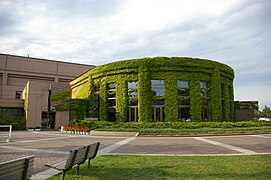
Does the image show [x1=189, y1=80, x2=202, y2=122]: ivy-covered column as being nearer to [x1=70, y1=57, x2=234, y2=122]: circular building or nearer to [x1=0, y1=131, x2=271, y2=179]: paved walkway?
[x1=70, y1=57, x2=234, y2=122]: circular building

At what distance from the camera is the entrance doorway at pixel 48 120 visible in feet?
110

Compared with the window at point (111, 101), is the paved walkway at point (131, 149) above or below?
below

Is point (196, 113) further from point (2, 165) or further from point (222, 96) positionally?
point (2, 165)

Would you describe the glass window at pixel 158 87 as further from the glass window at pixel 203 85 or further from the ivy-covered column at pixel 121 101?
the glass window at pixel 203 85

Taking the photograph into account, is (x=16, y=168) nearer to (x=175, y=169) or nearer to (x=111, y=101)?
(x=175, y=169)

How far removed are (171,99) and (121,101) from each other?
5.74m

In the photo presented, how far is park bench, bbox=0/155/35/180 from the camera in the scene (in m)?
3.64

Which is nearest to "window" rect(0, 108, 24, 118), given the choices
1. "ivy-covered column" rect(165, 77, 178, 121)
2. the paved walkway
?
"ivy-covered column" rect(165, 77, 178, 121)

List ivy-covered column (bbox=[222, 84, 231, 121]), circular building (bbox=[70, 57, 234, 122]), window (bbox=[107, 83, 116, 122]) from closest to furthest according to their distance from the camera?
1. circular building (bbox=[70, 57, 234, 122])
2. window (bbox=[107, 83, 116, 122])
3. ivy-covered column (bbox=[222, 84, 231, 121])

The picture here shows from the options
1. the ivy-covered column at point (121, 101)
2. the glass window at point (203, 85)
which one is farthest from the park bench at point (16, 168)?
the glass window at point (203, 85)

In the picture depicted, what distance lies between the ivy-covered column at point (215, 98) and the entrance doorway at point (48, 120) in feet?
69.5

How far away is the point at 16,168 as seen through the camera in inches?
157

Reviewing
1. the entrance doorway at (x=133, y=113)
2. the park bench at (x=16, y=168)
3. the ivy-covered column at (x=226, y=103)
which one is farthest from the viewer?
the ivy-covered column at (x=226, y=103)

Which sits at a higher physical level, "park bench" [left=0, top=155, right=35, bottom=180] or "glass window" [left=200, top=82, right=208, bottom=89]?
"glass window" [left=200, top=82, right=208, bottom=89]
